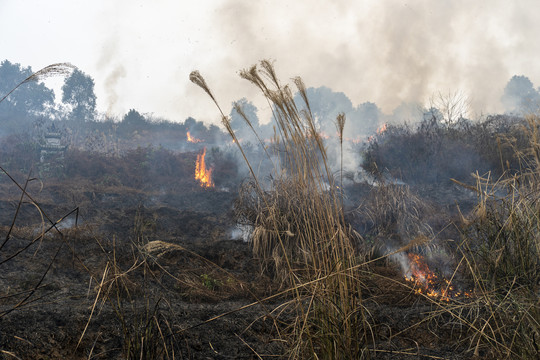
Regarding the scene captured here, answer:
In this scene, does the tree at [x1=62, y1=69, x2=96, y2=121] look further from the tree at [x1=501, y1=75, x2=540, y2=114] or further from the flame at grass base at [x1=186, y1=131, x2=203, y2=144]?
the tree at [x1=501, y1=75, x2=540, y2=114]

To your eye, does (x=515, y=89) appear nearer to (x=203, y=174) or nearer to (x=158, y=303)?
(x=203, y=174)

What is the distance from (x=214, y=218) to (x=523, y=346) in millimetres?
10376

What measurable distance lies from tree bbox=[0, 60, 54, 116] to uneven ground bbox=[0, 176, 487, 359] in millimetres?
30565

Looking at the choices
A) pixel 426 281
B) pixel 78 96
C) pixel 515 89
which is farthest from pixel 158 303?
pixel 515 89

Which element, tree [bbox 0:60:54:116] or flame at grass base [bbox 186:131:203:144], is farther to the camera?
→ tree [bbox 0:60:54:116]

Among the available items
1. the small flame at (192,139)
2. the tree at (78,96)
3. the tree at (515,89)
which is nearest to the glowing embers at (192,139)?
the small flame at (192,139)

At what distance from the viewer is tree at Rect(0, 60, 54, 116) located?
3344cm

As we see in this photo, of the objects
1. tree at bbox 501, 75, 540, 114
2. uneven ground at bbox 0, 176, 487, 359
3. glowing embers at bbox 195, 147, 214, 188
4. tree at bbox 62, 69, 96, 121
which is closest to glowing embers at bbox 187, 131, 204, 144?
tree at bbox 62, 69, 96, 121

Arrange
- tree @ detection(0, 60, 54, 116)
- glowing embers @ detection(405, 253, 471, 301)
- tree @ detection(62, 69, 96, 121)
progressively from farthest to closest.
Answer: tree @ detection(62, 69, 96, 121)
tree @ detection(0, 60, 54, 116)
glowing embers @ detection(405, 253, 471, 301)

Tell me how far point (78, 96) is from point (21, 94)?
6.07 meters

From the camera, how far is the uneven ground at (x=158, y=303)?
206cm

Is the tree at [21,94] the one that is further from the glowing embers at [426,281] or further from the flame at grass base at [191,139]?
the glowing embers at [426,281]

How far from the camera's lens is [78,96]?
35.1 metres

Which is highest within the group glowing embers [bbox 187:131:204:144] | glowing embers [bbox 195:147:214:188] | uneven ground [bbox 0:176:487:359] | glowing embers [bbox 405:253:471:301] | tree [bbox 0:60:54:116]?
tree [bbox 0:60:54:116]
